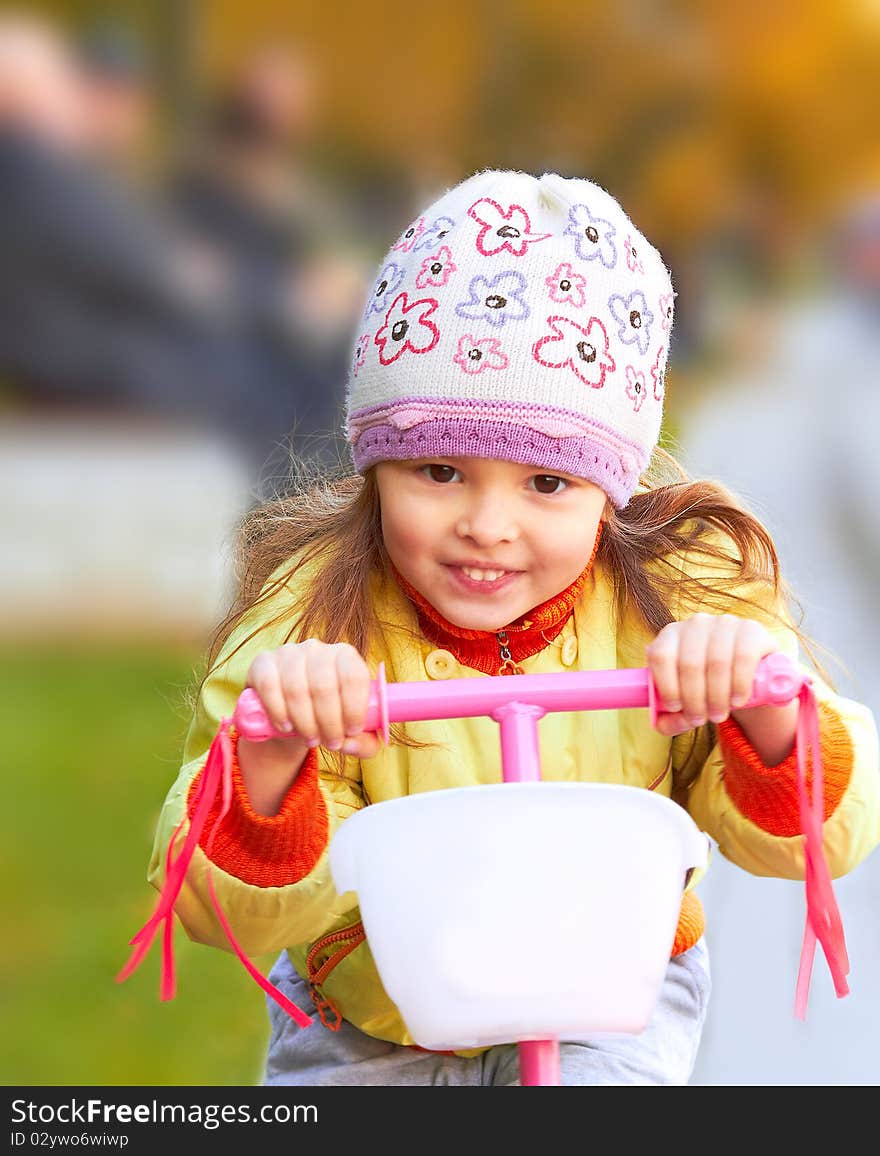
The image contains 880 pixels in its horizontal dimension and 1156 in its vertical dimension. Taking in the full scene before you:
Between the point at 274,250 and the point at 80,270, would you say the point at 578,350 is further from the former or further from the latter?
the point at 80,270

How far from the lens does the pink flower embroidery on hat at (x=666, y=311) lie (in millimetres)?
1934

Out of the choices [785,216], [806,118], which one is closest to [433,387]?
[806,118]

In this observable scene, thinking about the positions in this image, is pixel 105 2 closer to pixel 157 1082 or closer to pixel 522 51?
pixel 522 51

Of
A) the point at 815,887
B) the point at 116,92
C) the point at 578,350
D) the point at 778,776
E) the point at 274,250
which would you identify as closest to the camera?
the point at 815,887

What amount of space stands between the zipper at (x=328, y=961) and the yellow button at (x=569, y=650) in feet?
1.29

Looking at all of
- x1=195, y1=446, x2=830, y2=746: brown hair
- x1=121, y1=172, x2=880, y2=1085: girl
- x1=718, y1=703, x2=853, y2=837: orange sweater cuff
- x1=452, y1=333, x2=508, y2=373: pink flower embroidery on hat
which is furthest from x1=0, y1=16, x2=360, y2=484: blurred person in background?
x1=718, y1=703, x2=853, y2=837: orange sweater cuff

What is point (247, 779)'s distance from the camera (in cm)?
166

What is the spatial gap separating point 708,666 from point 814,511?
6.30 meters

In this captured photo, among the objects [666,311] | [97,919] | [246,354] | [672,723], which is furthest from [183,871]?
[246,354]

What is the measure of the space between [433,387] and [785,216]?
15.0 m

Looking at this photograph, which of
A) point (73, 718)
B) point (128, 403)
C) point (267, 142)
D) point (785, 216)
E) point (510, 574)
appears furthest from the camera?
point (785, 216)

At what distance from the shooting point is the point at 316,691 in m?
1.47

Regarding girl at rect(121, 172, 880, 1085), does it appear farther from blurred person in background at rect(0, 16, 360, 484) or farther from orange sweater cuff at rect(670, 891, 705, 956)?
blurred person in background at rect(0, 16, 360, 484)

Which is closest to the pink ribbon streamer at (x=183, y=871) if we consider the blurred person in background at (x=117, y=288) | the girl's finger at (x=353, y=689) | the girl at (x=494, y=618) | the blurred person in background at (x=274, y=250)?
the girl at (x=494, y=618)
